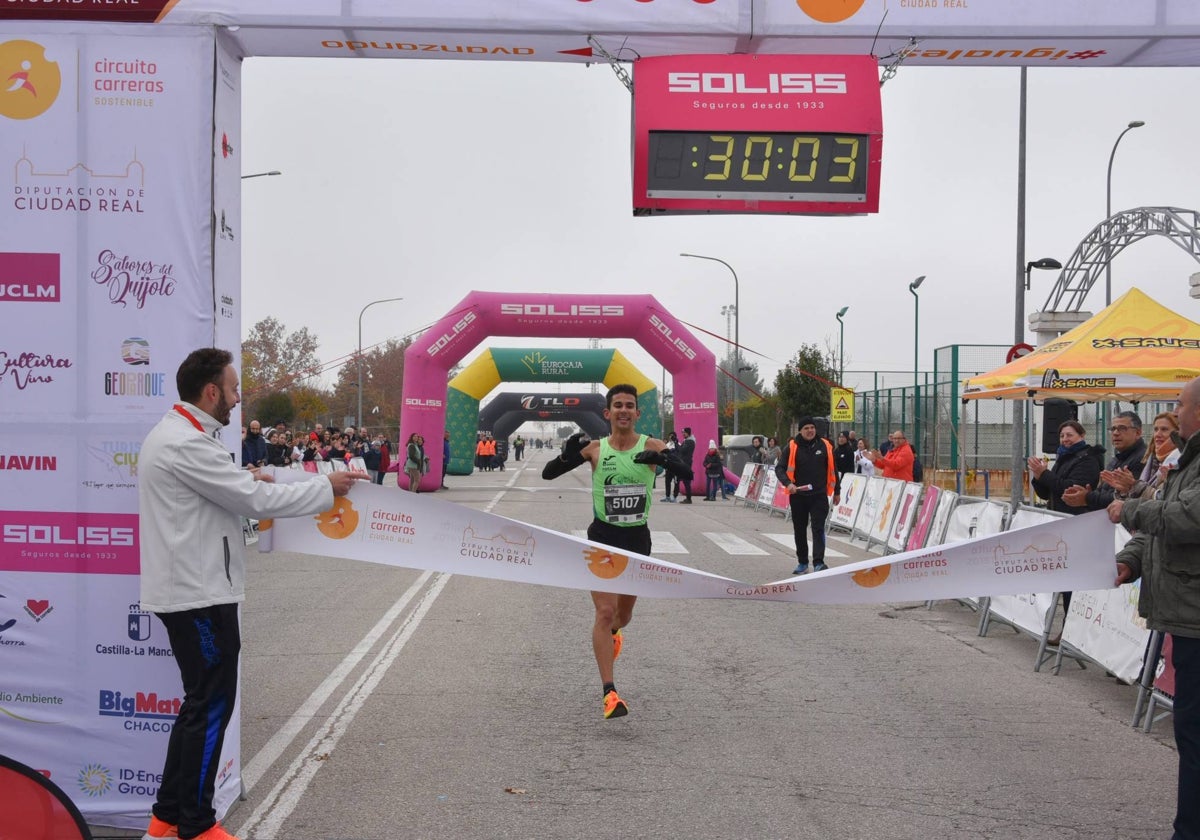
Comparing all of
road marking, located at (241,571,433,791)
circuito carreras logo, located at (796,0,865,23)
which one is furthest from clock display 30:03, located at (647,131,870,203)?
road marking, located at (241,571,433,791)

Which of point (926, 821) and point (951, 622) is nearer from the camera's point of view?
point (926, 821)

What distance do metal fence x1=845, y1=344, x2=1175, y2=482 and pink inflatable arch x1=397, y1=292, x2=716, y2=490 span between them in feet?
18.3

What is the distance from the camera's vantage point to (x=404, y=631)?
9.95m

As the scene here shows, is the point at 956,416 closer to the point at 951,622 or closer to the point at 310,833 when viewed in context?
the point at 951,622

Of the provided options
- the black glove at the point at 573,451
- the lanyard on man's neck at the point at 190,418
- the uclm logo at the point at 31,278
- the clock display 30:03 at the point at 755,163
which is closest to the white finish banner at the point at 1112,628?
the clock display 30:03 at the point at 755,163

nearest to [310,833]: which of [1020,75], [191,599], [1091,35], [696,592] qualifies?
[191,599]

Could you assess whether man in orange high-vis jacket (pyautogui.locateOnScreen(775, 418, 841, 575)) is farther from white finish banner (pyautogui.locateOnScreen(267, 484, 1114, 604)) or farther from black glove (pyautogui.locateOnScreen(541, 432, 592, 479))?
white finish banner (pyautogui.locateOnScreen(267, 484, 1114, 604))

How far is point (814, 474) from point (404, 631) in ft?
19.4

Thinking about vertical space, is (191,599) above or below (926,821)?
above

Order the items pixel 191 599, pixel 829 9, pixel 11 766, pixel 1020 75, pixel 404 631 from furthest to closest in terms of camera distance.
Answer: pixel 1020 75
pixel 404 631
pixel 829 9
pixel 191 599
pixel 11 766

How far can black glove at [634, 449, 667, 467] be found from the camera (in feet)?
23.1

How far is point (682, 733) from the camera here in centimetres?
662

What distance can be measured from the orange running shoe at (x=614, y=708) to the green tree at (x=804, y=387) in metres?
37.7

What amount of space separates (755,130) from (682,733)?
3517mm
